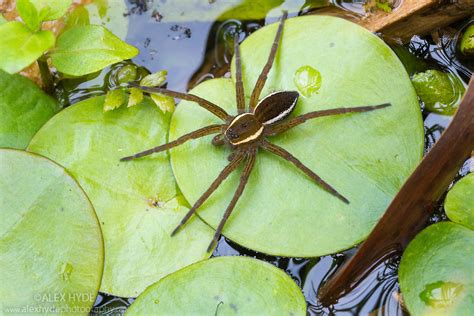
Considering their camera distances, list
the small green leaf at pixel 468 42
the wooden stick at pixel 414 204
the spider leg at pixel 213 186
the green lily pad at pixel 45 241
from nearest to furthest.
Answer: the wooden stick at pixel 414 204 → the green lily pad at pixel 45 241 → the spider leg at pixel 213 186 → the small green leaf at pixel 468 42

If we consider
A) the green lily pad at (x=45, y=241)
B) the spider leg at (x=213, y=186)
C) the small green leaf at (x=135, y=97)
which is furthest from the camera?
the small green leaf at (x=135, y=97)

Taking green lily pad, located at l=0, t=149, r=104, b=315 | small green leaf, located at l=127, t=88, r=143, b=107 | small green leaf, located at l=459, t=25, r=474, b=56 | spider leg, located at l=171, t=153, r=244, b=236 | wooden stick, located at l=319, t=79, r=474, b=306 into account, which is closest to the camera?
wooden stick, located at l=319, t=79, r=474, b=306

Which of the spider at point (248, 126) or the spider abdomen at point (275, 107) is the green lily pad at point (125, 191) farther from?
the spider abdomen at point (275, 107)

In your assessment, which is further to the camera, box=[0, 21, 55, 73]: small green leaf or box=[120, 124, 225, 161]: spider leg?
box=[120, 124, 225, 161]: spider leg

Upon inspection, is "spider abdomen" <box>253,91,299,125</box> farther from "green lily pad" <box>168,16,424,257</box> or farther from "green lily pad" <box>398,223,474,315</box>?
"green lily pad" <box>398,223,474,315</box>

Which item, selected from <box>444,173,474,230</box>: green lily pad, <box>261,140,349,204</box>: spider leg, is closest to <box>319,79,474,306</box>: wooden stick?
<box>444,173,474,230</box>: green lily pad

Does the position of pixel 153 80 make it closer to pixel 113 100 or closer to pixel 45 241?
pixel 113 100

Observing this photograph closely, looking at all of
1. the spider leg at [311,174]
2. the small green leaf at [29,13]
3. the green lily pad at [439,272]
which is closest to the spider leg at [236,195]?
the spider leg at [311,174]
